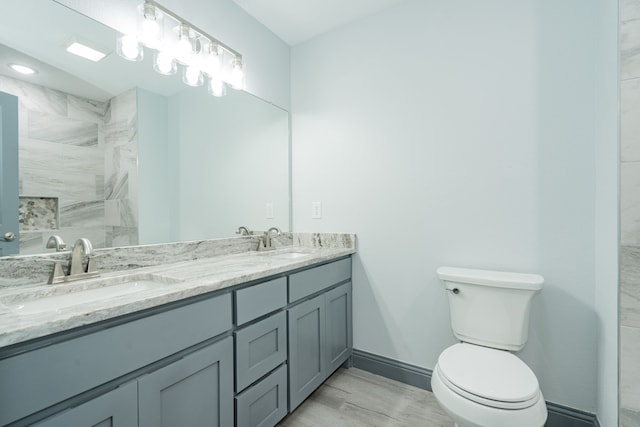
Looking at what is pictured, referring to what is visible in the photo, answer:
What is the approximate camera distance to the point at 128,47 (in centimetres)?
138

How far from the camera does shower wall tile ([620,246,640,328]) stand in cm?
105

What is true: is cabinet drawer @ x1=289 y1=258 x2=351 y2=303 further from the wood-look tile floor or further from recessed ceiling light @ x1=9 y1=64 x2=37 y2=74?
recessed ceiling light @ x1=9 y1=64 x2=37 y2=74

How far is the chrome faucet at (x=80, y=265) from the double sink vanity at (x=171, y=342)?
49 mm

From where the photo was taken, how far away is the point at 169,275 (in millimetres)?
1265

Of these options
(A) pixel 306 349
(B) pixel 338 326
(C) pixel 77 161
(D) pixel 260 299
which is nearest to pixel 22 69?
(C) pixel 77 161

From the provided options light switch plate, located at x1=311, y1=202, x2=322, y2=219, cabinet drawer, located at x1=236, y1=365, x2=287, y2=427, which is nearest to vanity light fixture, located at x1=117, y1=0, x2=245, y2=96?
light switch plate, located at x1=311, y1=202, x2=322, y2=219

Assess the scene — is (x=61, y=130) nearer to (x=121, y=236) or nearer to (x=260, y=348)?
(x=121, y=236)

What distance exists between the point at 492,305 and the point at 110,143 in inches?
76.8

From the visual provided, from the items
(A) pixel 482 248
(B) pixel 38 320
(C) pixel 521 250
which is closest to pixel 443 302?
(A) pixel 482 248

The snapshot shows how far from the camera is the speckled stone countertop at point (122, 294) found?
2.33 ft

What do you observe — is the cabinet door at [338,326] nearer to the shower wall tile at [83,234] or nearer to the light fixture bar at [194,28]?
the shower wall tile at [83,234]

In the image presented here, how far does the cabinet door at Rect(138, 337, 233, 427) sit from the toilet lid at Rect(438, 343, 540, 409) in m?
0.86

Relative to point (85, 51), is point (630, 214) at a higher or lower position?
lower

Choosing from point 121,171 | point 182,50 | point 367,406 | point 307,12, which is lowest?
point 367,406
